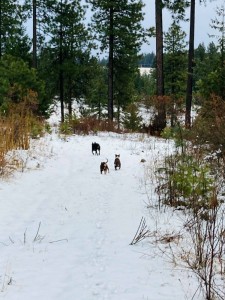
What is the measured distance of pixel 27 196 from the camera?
5.35 meters

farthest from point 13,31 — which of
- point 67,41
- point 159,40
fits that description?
point 159,40

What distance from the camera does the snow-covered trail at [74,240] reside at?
8.70 ft

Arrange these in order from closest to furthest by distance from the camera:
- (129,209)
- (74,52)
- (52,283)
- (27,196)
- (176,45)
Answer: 1. (52,283)
2. (129,209)
3. (27,196)
4. (74,52)
5. (176,45)

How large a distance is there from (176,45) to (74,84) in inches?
540

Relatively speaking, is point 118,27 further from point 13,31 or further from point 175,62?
point 175,62

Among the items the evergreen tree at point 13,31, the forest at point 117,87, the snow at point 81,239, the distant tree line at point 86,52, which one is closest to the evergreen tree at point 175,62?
the forest at point 117,87

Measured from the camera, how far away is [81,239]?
3648 mm

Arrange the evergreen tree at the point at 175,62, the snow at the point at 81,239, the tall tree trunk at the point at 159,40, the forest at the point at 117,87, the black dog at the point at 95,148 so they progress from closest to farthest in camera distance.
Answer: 1. the snow at the point at 81,239
2. the forest at the point at 117,87
3. the black dog at the point at 95,148
4. the tall tree trunk at the point at 159,40
5. the evergreen tree at the point at 175,62

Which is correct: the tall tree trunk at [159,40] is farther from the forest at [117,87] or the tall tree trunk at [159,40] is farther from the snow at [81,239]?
the snow at [81,239]

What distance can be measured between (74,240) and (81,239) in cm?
8

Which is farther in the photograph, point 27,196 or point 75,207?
point 27,196

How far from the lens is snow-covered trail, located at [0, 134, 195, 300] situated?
2.65m

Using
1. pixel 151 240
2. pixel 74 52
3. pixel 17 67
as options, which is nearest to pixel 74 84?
pixel 74 52

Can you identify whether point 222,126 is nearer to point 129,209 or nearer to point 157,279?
point 129,209
